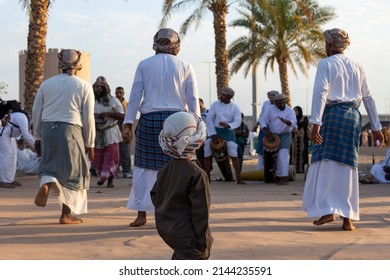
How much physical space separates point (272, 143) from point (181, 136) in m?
10.0

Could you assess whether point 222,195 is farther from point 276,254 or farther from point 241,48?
point 241,48

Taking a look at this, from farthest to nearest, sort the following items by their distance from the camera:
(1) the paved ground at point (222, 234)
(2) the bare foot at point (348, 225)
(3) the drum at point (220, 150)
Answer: (3) the drum at point (220, 150) → (2) the bare foot at point (348, 225) → (1) the paved ground at point (222, 234)

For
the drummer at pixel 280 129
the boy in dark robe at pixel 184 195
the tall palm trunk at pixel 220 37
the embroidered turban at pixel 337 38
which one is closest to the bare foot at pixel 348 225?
the embroidered turban at pixel 337 38

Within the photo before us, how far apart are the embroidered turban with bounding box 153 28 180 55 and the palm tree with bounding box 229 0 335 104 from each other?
27883 millimetres

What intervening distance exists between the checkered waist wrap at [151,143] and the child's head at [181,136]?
314 cm

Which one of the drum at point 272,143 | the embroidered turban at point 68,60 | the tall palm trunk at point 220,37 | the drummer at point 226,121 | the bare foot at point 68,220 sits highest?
the tall palm trunk at point 220,37

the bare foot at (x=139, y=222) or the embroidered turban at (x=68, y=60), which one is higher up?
the embroidered turban at (x=68, y=60)

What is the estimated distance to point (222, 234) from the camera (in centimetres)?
732

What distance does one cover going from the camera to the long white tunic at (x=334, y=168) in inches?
310

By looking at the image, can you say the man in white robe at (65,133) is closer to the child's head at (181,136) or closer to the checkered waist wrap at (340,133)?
the checkered waist wrap at (340,133)

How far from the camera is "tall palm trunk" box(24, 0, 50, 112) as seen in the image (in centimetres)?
1981

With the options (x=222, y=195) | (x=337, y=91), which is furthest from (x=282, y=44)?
Answer: (x=337, y=91)
